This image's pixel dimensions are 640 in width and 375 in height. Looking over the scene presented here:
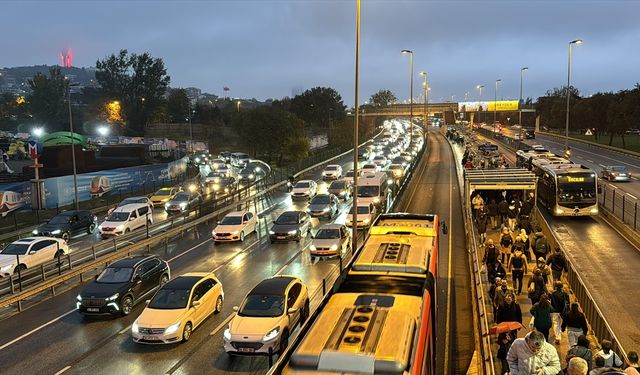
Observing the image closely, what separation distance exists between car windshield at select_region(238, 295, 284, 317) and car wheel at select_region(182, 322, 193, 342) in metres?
1.68

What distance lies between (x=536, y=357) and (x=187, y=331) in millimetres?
10189

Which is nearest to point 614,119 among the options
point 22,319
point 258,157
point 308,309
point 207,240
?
point 258,157

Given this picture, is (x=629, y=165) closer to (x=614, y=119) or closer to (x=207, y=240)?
(x=614, y=119)

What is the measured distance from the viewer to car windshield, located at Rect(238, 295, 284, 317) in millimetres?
14875

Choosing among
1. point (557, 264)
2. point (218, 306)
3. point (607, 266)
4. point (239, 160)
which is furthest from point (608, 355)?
point (239, 160)

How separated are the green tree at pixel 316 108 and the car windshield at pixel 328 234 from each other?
11156 centimetres

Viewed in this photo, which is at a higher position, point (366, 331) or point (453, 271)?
point (366, 331)

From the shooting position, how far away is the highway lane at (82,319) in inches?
593

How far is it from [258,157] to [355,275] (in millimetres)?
77319

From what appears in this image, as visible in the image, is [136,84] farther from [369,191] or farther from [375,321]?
[375,321]

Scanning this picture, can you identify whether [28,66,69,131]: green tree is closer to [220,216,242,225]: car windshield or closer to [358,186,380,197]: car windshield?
[358,186,380,197]: car windshield

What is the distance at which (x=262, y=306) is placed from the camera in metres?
15.1

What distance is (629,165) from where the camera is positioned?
187 ft

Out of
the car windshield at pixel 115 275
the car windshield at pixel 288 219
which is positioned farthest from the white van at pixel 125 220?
the car windshield at pixel 115 275
